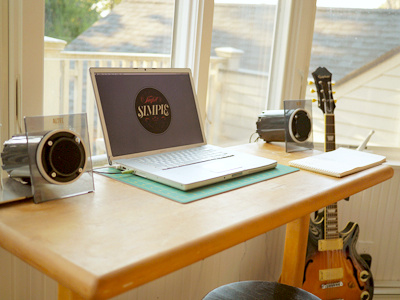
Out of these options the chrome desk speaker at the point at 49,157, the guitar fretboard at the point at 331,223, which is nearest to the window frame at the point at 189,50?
the chrome desk speaker at the point at 49,157

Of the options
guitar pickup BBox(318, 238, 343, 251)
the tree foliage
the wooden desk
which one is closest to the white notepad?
the wooden desk

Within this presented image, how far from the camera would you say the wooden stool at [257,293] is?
54.7 inches

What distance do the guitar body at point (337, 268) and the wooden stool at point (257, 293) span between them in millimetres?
471

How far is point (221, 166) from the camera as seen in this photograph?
129 cm

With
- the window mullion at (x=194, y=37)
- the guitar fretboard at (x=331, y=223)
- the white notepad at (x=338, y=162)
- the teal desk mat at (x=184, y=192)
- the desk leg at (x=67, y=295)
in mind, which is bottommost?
the guitar fretboard at (x=331, y=223)

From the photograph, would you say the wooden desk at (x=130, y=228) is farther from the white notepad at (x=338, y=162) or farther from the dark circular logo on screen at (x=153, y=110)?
the dark circular logo on screen at (x=153, y=110)

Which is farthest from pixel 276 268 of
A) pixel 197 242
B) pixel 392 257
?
pixel 197 242

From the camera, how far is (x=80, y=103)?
1540 millimetres

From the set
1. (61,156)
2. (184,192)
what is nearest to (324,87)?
(184,192)

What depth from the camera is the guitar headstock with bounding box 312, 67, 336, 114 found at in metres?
1.82

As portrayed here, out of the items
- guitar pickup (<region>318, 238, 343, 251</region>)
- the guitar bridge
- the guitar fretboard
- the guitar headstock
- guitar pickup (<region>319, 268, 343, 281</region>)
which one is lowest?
the guitar bridge

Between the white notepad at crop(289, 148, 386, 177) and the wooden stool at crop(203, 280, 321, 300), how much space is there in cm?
36

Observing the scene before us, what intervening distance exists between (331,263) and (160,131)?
3.06 ft

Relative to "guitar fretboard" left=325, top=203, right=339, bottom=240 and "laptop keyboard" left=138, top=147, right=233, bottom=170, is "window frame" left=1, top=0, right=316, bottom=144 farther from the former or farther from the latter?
"guitar fretboard" left=325, top=203, right=339, bottom=240
